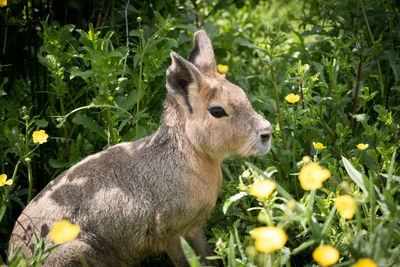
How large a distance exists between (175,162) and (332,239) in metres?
0.99

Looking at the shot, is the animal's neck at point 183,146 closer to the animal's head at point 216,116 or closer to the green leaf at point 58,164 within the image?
the animal's head at point 216,116

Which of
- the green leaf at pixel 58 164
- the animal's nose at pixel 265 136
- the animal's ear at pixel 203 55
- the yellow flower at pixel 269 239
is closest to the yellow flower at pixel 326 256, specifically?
the yellow flower at pixel 269 239

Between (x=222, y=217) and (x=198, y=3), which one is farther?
(x=198, y=3)

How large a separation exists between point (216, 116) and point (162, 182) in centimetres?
50

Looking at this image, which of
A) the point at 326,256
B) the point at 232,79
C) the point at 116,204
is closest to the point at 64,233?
the point at 116,204

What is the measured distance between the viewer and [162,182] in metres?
2.95

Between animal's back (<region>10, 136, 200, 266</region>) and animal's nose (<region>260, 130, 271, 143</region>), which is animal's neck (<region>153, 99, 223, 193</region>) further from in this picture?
animal's nose (<region>260, 130, 271, 143</region>)

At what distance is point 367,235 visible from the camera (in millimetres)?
2637

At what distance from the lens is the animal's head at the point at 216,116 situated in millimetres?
2848

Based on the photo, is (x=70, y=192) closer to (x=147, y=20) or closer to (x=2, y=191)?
(x=2, y=191)

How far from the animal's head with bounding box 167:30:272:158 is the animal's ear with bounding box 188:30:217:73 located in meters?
0.26

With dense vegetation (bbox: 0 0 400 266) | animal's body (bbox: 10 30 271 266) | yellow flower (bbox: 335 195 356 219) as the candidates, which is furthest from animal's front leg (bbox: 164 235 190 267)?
yellow flower (bbox: 335 195 356 219)

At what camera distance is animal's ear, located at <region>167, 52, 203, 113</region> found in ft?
9.25

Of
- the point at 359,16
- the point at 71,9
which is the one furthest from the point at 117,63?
the point at 359,16
